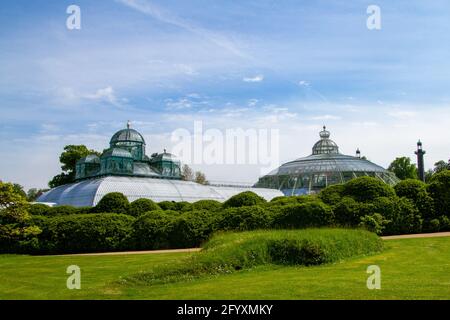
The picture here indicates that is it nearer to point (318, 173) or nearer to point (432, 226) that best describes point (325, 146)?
point (318, 173)

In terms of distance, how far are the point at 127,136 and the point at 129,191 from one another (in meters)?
13.5

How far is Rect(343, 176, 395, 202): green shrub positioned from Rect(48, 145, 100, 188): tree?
151 feet

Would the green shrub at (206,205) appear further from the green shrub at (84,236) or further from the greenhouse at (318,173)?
the greenhouse at (318,173)

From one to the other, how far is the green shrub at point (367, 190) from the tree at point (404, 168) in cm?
5313

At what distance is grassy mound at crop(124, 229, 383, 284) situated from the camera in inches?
497

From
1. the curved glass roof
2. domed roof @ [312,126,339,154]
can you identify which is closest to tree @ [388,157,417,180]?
domed roof @ [312,126,339,154]

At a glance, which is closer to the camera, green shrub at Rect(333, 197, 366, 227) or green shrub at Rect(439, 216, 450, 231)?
green shrub at Rect(333, 197, 366, 227)

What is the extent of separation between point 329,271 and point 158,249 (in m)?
13.7

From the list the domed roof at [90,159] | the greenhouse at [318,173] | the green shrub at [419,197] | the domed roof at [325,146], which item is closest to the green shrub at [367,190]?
the green shrub at [419,197]

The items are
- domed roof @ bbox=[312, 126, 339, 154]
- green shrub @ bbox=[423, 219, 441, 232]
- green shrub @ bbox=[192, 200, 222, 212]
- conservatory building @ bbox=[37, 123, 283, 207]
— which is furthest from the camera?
domed roof @ bbox=[312, 126, 339, 154]

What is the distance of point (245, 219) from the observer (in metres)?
24.4

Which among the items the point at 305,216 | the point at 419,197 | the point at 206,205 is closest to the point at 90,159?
the point at 206,205

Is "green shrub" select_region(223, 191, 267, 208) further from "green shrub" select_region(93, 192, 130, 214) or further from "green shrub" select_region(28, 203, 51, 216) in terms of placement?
"green shrub" select_region(28, 203, 51, 216)
